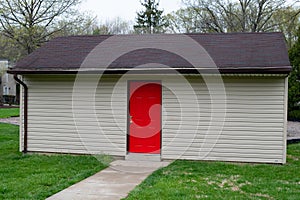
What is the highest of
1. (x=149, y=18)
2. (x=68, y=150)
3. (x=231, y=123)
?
(x=149, y=18)

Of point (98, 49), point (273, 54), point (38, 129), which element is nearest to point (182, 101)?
point (273, 54)

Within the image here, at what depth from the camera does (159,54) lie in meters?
9.23

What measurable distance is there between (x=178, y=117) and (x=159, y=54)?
5.65ft

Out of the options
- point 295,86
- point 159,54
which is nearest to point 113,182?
point 159,54

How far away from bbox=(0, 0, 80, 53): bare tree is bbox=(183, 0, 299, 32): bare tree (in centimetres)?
921

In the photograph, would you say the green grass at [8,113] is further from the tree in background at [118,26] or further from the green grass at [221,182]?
the tree in background at [118,26]

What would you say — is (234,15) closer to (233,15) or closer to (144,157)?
(233,15)

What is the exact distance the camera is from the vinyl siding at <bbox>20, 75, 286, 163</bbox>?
27.1 ft

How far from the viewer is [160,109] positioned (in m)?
8.91

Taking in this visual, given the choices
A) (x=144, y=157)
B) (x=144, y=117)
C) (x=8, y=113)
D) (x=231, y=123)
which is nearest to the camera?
(x=231, y=123)

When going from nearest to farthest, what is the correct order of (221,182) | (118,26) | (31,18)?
(221,182) < (31,18) < (118,26)

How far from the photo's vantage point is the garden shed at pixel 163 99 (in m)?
8.26

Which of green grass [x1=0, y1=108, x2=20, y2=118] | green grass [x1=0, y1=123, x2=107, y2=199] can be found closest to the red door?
green grass [x1=0, y1=123, x2=107, y2=199]

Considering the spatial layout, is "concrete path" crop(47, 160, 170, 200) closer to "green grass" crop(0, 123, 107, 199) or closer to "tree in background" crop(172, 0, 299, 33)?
"green grass" crop(0, 123, 107, 199)
